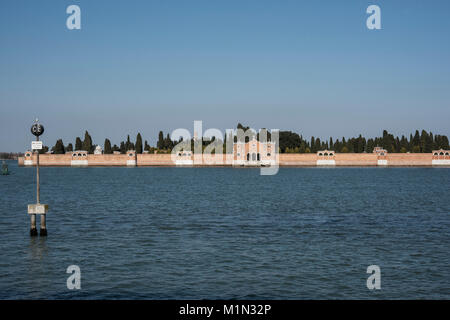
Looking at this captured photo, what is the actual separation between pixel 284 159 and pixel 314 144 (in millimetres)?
9547

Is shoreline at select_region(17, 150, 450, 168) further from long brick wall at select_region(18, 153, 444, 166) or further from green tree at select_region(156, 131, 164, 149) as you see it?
green tree at select_region(156, 131, 164, 149)

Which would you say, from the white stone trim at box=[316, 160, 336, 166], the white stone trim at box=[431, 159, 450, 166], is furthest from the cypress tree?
the white stone trim at box=[431, 159, 450, 166]

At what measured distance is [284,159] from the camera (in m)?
131

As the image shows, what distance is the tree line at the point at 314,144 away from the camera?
129 m

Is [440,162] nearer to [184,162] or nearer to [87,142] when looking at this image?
[184,162]

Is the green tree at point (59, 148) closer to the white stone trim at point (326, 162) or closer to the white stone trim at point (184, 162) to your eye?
the white stone trim at point (184, 162)

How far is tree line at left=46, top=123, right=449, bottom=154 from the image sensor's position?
424 feet

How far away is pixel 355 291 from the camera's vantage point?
1161 cm

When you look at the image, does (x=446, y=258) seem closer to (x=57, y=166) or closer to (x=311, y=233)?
(x=311, y=233)

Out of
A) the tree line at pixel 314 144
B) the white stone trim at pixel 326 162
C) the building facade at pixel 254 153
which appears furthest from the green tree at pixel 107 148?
the white stone trim at pixel 326 162

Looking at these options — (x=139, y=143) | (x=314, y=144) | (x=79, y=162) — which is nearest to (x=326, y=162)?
(x=314, y=144)

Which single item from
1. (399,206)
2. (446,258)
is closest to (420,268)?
(446,258)
